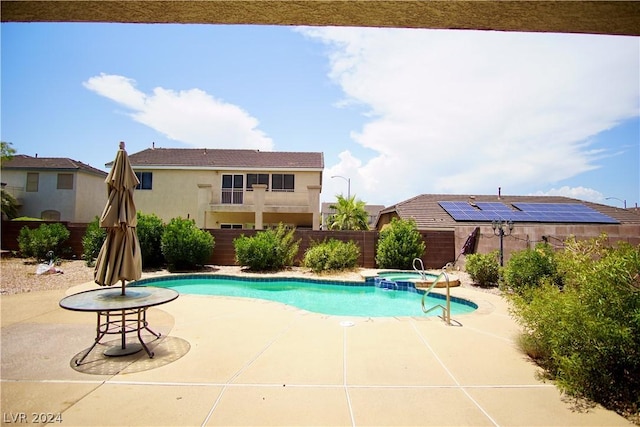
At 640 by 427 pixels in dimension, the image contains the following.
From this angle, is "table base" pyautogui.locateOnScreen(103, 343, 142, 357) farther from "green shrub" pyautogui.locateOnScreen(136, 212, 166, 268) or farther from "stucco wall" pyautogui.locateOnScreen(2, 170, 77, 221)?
"stucco wall" pyautogui.locateOnScreen(2, 170, 77, 221)

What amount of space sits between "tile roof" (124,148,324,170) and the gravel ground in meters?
9.54

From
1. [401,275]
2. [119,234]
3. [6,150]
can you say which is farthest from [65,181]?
[401,275]

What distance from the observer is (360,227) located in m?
23.5

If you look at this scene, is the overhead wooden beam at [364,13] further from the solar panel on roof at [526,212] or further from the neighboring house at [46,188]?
the neighboring house at [46,188]

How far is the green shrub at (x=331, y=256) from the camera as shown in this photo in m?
13.5

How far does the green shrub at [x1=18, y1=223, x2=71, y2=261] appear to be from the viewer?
1370 cm

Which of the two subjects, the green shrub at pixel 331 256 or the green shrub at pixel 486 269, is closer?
the green shrub at pixel 486 269

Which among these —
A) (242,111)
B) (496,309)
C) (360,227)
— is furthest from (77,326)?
(360,227)

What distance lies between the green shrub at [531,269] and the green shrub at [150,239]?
42.1 ft

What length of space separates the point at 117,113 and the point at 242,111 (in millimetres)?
6086

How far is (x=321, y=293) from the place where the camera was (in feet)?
36.8

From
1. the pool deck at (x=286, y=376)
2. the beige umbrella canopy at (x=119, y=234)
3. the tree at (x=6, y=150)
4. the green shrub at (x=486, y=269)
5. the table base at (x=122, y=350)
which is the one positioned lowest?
the table base at (x=122, y=350)

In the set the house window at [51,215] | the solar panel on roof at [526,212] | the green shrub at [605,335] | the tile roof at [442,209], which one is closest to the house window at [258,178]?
the tile roof at [442,209]

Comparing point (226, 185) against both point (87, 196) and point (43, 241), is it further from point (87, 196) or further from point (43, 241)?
point (87, 196)
